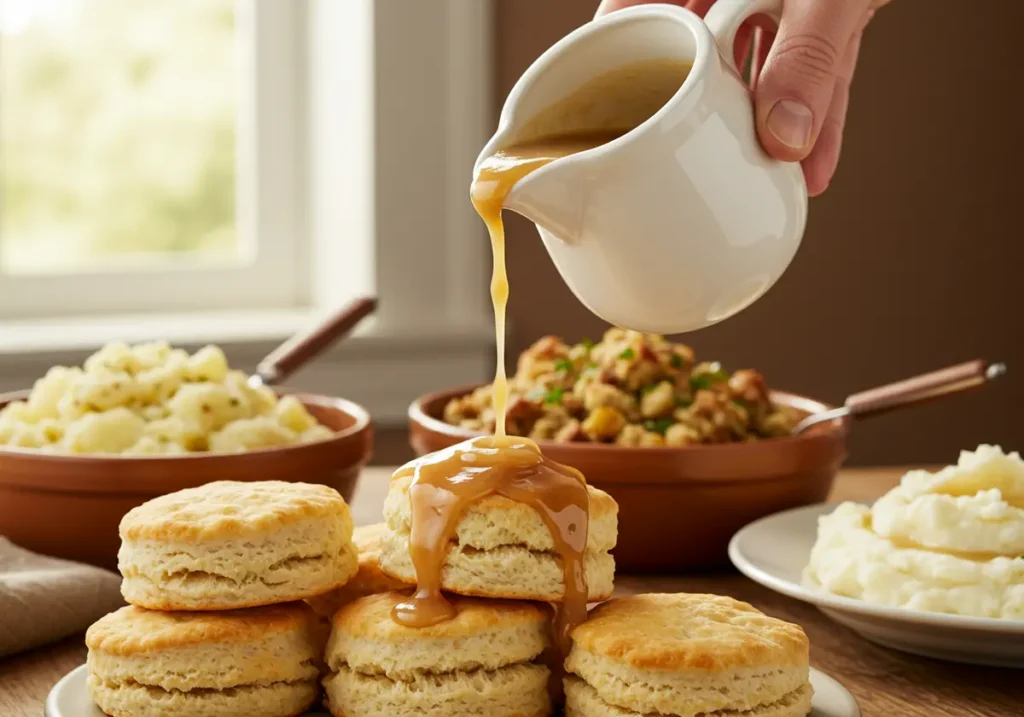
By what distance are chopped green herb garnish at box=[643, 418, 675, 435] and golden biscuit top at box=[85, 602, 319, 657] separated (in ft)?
2.56

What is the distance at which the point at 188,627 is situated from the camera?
1.36m

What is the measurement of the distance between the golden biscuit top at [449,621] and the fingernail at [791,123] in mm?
559

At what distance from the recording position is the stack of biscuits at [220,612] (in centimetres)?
135

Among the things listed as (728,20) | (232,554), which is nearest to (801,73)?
(728,20)

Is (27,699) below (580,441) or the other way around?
below

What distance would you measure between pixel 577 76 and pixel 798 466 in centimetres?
75

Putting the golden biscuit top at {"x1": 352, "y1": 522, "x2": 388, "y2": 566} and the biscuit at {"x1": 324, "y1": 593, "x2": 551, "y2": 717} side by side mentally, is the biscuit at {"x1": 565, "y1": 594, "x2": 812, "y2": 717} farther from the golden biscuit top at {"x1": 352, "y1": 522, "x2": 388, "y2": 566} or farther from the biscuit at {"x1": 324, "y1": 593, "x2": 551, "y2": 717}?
the golden biscuit top at {"x1": 352, "y1": 522, "x2": 388, "y2": 566}

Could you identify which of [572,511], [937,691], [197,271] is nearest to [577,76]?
[572,511]

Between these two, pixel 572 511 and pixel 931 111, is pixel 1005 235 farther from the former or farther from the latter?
pixel 572 511

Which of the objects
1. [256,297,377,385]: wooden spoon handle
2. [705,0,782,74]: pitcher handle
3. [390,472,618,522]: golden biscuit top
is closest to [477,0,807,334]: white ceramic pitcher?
[705,0,782,74]: pitcher handle

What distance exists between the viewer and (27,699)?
5.07 feet

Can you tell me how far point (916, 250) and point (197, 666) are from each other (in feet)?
11.1

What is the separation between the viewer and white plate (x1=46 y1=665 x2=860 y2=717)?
A: 4.49ft

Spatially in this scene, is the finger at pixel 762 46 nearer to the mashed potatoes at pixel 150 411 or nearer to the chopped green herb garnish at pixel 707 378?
the chopped green herb garnish at pixel 707 378
